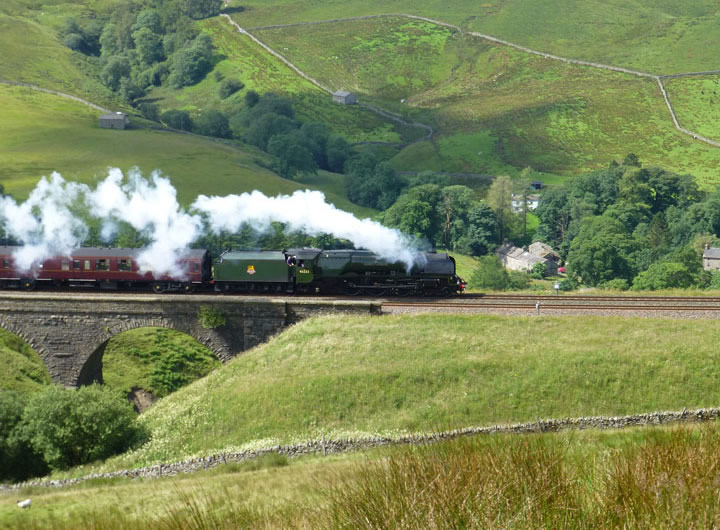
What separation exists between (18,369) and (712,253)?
105m

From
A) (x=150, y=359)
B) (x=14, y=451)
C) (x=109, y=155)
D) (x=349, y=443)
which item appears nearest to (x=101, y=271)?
(x=150, y=359)

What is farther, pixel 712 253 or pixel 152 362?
pixel 712 253

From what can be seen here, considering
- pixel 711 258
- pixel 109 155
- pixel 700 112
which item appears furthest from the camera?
pixel 700 112

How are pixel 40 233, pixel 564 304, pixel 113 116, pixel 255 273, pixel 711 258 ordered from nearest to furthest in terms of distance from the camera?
pixel 564 304, pixel 255 273, pixel 40 233, pixel 711 258, pixel 113 116

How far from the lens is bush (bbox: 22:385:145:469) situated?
4022cm

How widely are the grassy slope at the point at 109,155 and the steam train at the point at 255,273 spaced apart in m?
77.4

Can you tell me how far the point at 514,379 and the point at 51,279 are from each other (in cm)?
3473

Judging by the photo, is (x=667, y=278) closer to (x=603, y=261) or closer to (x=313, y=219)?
(x=603, y=261)

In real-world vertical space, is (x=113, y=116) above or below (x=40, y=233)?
above

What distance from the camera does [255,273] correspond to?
53812 mm

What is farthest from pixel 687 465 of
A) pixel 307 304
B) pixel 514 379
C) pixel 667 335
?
pixel 307 304

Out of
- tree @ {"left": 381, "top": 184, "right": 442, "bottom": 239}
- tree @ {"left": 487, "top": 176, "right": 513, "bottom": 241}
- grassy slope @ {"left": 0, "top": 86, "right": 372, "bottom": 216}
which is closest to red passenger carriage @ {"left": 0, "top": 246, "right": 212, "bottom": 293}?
grassy slope @ {"left": 0, "top": 86, "right": 372, "bottom": 216}

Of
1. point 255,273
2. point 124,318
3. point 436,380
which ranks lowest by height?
point 436,380

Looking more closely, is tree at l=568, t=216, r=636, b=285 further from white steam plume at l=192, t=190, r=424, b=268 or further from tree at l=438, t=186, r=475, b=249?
white steam plume at l=192, t=190, r=424, b=268
